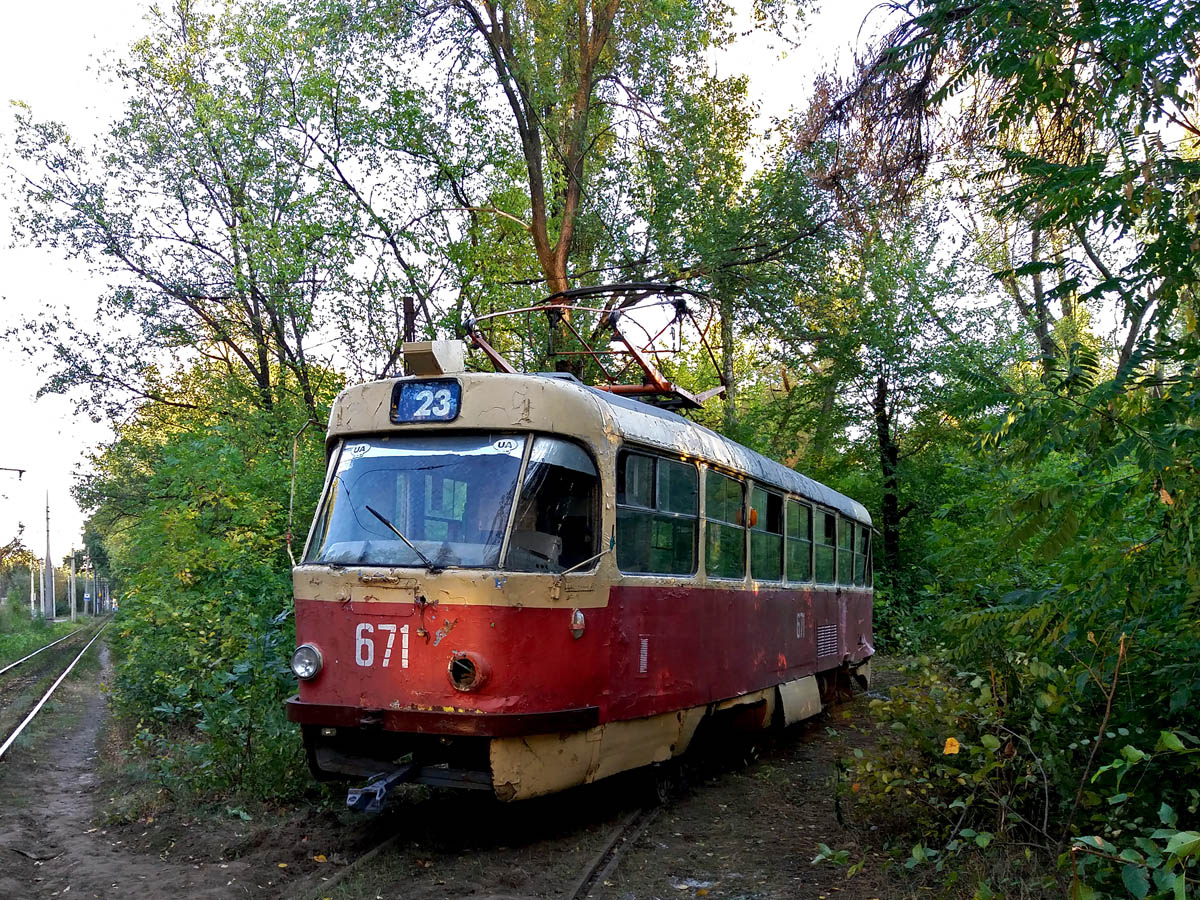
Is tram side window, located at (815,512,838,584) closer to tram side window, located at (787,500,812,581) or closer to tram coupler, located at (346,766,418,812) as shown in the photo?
tram side window, located at (787,500,812,581)

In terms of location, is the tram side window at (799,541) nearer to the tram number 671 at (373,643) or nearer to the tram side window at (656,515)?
the tram side window at (656,515)

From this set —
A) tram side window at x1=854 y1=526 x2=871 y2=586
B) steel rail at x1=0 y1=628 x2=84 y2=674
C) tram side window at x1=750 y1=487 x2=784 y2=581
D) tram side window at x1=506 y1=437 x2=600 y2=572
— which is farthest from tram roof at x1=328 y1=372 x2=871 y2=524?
steel rail at x1=0 y1=628 x2=84 y2=674

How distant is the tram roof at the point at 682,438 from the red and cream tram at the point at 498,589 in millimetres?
32

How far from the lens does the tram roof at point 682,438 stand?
6954mm

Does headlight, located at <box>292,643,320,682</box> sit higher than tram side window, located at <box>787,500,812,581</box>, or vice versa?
tram side window, located at <box>787,500,812,581</box>

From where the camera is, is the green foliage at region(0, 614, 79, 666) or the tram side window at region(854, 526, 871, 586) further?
the green foliage at region(0, 614, 79, 666)

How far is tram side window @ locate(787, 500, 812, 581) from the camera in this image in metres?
10.4

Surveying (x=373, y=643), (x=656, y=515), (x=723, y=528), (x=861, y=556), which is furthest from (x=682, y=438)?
(x=861, y=556)

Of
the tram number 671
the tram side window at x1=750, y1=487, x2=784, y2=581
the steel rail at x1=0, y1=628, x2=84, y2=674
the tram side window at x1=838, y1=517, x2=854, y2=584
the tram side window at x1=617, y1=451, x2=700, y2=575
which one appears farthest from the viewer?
the steel rail at x1=0, y1=628, x2=84, y2=674

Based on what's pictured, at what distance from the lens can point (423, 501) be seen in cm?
649

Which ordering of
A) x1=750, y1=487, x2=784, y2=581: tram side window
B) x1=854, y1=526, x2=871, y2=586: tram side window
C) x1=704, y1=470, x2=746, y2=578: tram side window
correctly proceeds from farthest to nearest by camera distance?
x1=854, y1=526, x2=871, y2=586: tram side window
x1=750, y1=487, x2=784, y2=581: tram side window
x1=704, y1=470, x2=746, y2=578: tram side window

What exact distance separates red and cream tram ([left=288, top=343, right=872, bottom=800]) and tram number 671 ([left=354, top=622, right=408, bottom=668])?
11mm

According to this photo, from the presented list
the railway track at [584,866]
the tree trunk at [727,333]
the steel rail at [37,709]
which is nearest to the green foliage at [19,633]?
the steel rail at [37,709]

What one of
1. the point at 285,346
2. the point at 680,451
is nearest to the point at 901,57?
the point at 680,451
